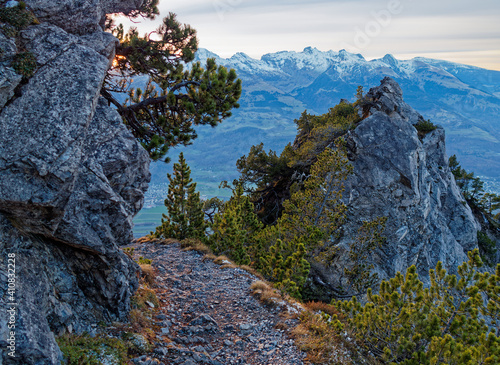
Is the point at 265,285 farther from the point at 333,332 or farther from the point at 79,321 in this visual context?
the point at 79,321

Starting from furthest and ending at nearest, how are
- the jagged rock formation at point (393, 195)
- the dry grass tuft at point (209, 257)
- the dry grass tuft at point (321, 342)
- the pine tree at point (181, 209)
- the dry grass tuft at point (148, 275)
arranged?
the jagged rock formation at point (393, 195), the pine tree at point (181, 209), the dry grass tuft at point (209, 257), the dry grass tuft at point (148, 275), the dry grass tuft at point (321, 342)

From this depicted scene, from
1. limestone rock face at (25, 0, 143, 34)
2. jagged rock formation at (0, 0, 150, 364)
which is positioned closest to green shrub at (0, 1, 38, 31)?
jagged rock formation at (0, 0, 150, 364)

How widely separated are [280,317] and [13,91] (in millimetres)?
11807

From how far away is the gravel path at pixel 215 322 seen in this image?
32.9 feet

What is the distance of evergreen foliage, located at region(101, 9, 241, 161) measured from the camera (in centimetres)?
1422

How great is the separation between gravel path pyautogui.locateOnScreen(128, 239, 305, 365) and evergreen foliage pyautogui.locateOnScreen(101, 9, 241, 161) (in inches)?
258

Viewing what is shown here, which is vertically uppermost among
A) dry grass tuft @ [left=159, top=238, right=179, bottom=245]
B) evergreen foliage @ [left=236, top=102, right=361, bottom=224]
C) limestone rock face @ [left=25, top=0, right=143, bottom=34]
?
limestone rock face @ [left=25, top=0, right=143, bottom=34]

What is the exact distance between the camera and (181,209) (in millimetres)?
25562

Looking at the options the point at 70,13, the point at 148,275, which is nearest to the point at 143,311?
the point at 148,275

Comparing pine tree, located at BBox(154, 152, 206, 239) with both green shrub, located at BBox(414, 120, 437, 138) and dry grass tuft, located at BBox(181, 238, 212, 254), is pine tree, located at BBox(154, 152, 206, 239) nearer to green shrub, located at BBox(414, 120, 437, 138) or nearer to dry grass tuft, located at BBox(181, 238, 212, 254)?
dry grass tuft, located at BBox(181, 238, 212, 254)

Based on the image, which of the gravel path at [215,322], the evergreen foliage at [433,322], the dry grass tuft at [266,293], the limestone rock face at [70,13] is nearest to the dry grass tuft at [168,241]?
the gravel path at [215,322]

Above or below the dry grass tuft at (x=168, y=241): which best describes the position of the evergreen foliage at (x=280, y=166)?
above

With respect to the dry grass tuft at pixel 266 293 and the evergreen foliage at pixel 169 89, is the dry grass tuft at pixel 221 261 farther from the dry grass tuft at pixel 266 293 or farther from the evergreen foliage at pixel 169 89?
the evergreen foliage at pixel 169 89

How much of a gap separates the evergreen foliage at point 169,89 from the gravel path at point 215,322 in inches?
258
